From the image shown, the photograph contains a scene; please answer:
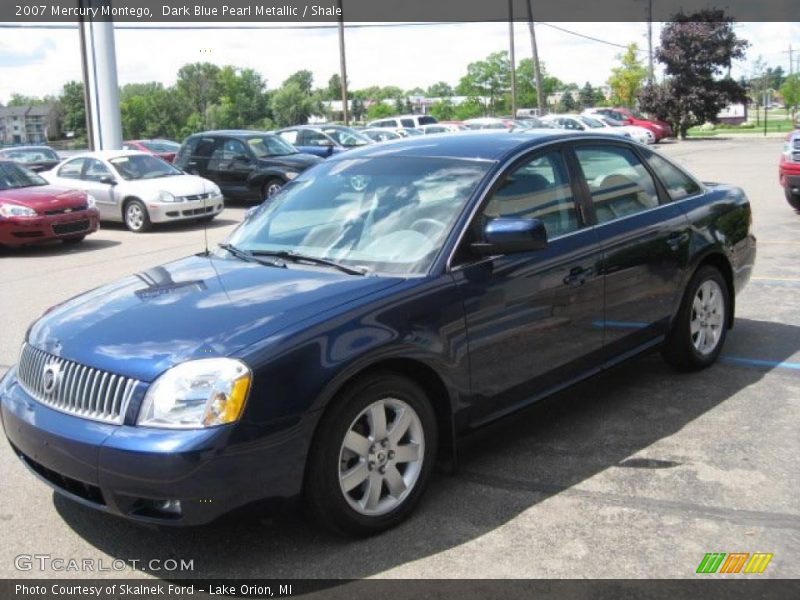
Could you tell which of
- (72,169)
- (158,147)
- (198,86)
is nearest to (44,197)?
(72,169)

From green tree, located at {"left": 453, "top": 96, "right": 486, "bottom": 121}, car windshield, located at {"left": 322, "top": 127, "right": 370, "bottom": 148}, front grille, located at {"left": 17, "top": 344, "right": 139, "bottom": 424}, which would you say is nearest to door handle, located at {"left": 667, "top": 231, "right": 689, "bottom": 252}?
front grille, located at {"left": 17, "top": 344, "right": 139, "bottom": 424}

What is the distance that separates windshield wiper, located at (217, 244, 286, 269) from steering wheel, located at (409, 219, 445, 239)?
0.68m

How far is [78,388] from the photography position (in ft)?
11.2

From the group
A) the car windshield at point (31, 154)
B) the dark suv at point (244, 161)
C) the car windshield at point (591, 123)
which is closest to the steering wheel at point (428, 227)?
the dark suv at point (244, 161)

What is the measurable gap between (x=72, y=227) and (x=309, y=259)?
10.2 m

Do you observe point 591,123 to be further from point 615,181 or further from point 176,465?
point 176,465

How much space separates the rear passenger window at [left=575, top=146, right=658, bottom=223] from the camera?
495 cm

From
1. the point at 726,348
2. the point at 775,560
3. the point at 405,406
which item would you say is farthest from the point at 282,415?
the point at 726,348

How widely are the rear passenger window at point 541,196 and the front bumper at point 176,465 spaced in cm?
171

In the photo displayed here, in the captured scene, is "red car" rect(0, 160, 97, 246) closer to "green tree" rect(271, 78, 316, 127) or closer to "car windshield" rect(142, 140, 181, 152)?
"car windshield" rect(142, 140, 181, 152)

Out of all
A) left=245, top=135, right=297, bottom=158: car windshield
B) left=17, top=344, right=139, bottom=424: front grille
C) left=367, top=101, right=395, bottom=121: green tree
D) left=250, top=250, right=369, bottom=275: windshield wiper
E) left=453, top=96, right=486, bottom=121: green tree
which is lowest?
Answer: left=17, top=344, right=139, bottom=424: front grille

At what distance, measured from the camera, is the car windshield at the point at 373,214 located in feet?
13.5

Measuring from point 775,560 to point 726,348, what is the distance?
10.6 feet

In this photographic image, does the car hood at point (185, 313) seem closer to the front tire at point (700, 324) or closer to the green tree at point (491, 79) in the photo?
the front tire at point (700, 324)
